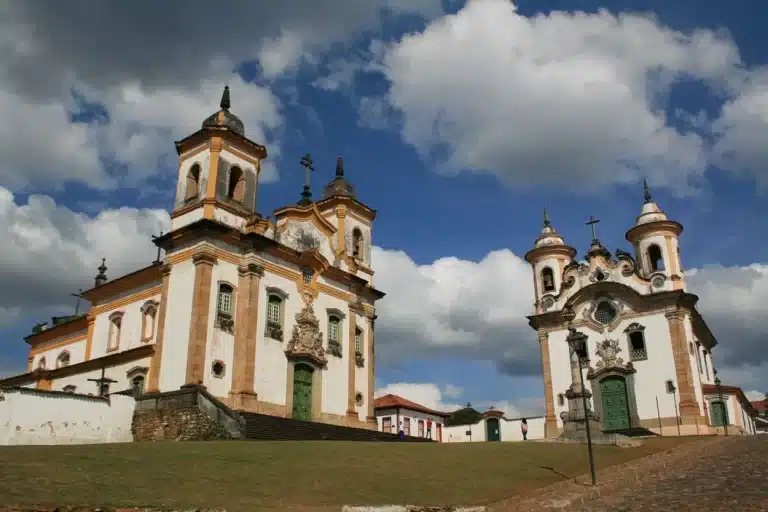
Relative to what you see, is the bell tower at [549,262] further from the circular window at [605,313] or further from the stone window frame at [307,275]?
the stone window frame at [307,275]

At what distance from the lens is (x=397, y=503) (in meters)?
11.9

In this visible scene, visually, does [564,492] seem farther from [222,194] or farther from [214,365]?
[222,194]

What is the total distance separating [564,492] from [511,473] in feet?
6.40

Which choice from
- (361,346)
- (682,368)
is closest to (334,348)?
(361,346)

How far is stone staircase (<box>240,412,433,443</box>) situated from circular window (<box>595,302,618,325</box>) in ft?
51.4

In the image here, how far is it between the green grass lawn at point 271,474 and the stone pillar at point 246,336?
791 cm

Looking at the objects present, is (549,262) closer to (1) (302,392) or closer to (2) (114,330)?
(1) (302,392)

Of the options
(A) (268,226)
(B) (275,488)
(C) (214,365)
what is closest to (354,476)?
(B) (275,488)

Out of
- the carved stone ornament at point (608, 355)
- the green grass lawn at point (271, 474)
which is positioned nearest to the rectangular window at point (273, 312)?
the green grass lawn at point (271, 474)

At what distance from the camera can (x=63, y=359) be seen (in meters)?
38.4

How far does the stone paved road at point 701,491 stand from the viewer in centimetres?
1145

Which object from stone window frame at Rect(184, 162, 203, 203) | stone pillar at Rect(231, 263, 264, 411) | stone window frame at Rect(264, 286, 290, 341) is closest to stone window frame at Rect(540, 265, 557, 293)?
stone window frame at Rect(264, 286, 290, 341)

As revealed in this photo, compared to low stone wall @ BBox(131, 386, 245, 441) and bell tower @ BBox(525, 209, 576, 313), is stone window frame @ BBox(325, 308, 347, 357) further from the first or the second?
bell tower @ BBox(525, 209, 576, 313)

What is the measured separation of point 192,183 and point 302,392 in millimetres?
9879
